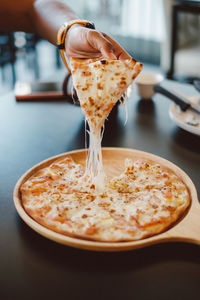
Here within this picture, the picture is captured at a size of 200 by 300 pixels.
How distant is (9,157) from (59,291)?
0.89 m

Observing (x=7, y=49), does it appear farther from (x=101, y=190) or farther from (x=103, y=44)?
(x=101, y=190)

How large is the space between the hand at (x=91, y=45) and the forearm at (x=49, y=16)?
0.76 feet

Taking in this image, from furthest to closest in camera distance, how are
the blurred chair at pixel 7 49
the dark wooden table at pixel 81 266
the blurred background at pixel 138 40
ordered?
the blurred chair at pixel 7 49 < the blurred background at pixel 138 40 < the dark wooden table at pixel 81 266

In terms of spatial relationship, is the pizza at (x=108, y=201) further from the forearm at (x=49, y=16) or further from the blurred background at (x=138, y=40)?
the blurred background at (x=138, y=40)

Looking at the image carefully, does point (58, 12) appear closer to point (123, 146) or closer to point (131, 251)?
point (123, 146)

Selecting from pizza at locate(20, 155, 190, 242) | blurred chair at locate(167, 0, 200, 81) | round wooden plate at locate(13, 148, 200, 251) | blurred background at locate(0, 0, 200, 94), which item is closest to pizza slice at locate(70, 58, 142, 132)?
pizza at locate(20, 155, 190, 242)

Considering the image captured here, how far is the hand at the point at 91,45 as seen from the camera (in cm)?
141

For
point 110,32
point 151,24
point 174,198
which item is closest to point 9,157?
point 174,198

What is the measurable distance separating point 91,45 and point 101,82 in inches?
11.1

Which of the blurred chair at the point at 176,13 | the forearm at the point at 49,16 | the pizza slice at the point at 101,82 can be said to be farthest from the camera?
the blurred chair at the point at 176,13

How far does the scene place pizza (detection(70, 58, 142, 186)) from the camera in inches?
53.6

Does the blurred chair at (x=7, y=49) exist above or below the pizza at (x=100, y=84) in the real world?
below

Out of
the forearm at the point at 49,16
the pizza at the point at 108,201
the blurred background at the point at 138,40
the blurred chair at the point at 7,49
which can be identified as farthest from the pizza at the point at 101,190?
the blurred chair at the point at 7,49

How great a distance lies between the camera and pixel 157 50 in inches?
261
